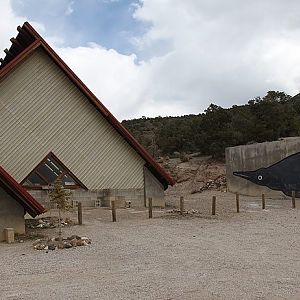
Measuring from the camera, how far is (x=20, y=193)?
14438 mm

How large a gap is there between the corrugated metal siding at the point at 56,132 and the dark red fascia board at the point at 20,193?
6379 mm

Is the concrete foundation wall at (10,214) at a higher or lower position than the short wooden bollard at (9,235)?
higher

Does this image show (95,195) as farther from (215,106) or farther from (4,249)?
(215,106)

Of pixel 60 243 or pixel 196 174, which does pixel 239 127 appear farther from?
pixel 60 243

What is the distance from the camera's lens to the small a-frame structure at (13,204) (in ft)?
47.0

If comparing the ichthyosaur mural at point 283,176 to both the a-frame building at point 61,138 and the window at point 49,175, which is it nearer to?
the a-frame building at point 61,138

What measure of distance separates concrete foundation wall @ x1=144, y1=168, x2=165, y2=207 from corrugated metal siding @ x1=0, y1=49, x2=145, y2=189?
382 millimetres

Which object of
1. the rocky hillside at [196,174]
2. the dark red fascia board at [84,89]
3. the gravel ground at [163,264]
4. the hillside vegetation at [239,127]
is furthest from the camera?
the hillside vegetation at [239,127]

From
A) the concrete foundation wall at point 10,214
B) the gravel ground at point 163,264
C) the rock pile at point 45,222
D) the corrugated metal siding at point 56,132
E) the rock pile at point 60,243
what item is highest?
the corrugated metal siding at point 56,132

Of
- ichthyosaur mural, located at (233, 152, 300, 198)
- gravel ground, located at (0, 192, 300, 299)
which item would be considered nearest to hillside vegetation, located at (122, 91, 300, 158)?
ichthyosaur mural, located at (233, 152, 300, 198)

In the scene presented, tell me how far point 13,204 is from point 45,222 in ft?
9.69

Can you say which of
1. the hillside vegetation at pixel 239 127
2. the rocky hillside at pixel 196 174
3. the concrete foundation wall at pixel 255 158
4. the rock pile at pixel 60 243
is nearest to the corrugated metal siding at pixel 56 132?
the rock pile at pixel 60 243

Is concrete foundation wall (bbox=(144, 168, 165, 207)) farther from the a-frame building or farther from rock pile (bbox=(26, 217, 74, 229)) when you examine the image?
rock pile (bbox=(26, 217, 74, 229))

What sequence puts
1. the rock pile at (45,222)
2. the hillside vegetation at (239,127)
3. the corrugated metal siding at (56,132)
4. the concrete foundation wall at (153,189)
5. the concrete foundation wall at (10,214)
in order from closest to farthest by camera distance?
the concrete foundation wall at (10,214) < the rock pile at (45,222) < the corrugated metal siding at (56,132) < the concrete foundation wall at (153,189) < the hillside vegetation at (239,127)
